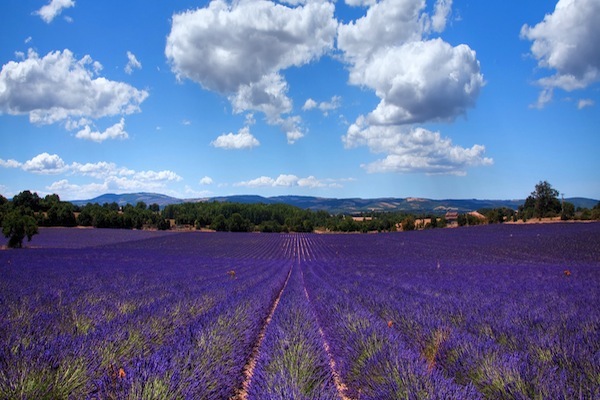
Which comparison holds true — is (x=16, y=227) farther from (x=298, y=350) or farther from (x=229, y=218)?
(x=229, y=218)

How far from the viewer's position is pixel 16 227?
29.2 metres

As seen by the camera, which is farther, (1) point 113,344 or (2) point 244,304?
(2) point 244,304

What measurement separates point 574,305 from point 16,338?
25.9 ft

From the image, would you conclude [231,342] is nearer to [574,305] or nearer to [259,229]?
[574,305]

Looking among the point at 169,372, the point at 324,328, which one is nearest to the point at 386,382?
the point at 169,372

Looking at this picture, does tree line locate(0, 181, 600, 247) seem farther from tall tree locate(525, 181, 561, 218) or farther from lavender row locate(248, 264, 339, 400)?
lavender row locate(248, 264, 339, 400)

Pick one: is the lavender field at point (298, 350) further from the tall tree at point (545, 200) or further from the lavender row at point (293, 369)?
the tall tree at point (545, 200)

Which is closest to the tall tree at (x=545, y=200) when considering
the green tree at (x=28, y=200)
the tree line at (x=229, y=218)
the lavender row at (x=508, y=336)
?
the tree line at (x=229, y=218)

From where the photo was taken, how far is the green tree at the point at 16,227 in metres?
28.7

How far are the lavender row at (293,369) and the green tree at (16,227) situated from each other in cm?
3227

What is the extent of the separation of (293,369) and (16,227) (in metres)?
34.1

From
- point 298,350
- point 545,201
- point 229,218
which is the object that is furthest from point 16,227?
point 545,201

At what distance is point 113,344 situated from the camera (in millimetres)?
3566

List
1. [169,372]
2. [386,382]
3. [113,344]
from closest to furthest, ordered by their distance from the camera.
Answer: [169,372], [386,382], [113,344]
